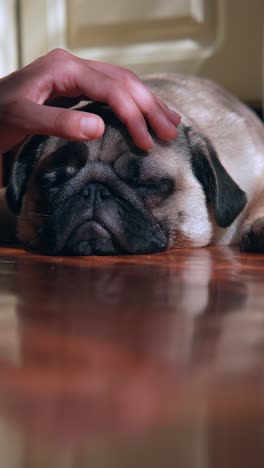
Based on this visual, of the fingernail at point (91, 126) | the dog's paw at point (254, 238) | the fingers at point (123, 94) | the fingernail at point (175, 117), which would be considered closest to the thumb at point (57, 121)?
the fingernail at point (91, 126)

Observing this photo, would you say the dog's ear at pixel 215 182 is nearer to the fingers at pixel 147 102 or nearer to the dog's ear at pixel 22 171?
the fingers at pixel 147 102

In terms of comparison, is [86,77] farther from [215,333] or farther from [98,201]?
[215,333]

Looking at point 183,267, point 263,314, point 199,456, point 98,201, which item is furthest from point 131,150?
point 199,456

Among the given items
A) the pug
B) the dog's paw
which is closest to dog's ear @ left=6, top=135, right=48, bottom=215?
the pug

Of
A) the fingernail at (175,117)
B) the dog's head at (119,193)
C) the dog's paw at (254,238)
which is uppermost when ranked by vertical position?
the fingernail at (175,117)

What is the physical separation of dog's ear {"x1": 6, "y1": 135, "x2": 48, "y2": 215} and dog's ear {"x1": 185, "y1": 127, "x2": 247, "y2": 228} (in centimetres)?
30

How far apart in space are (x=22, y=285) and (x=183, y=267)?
0.32 meters

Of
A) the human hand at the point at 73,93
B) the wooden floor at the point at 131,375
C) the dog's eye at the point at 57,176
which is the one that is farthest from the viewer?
the dog's eye at the point at 57,176

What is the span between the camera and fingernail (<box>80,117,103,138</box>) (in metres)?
1.21

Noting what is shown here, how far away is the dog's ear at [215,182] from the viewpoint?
4.74 feet

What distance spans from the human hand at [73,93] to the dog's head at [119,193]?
0.20 ft

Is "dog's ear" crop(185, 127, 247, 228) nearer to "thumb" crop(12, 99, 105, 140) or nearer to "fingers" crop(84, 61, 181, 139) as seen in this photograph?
"fingers" crop(84, 61, 181, 139)

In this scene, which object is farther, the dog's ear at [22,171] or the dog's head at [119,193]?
the dog's ear at [22,171]

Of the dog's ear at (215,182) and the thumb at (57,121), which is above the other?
the thumb at (57,121)
